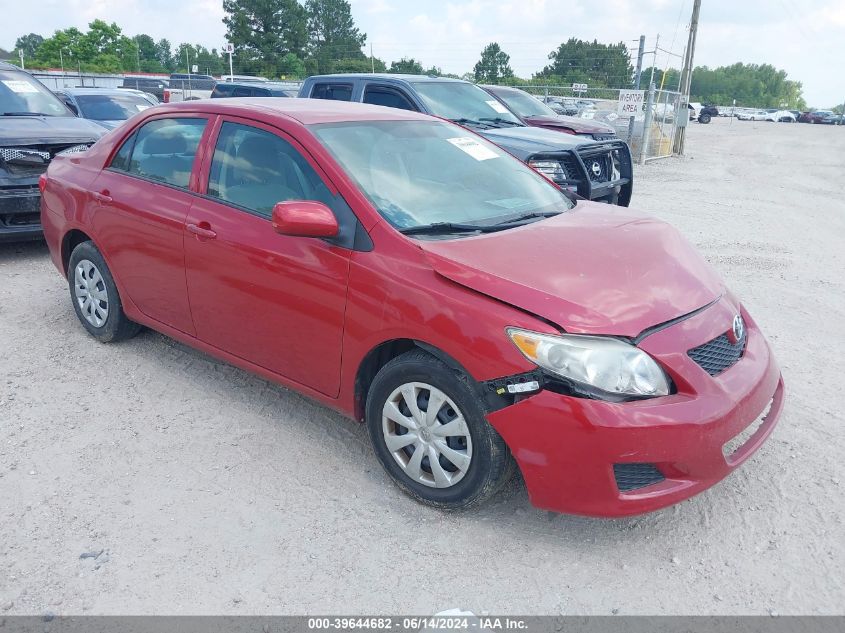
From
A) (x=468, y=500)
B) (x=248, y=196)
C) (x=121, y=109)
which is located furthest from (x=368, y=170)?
(x=121, y=109)

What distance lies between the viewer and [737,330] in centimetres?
325

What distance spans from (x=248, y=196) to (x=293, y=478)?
148cm

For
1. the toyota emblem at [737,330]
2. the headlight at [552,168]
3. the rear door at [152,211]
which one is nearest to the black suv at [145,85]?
the headlight at [552,168]

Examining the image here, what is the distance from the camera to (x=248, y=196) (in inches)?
148

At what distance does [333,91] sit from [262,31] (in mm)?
79544

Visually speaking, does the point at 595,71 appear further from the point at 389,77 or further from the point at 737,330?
the point at 737,330

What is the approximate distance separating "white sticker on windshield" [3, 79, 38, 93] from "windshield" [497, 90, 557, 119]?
7216 mm

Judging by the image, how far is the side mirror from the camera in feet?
10.4

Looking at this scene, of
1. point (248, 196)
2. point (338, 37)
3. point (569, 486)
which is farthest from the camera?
point (338, 37)

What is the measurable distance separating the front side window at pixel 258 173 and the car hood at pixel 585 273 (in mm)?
762

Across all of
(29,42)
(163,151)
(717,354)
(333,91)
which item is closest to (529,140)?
(333,91)

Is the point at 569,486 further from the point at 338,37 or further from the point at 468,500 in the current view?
the point at 338,37

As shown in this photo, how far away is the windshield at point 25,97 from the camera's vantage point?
791cm

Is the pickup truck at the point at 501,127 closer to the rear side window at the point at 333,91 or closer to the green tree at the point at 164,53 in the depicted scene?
the rear side window at the point at 333,91
